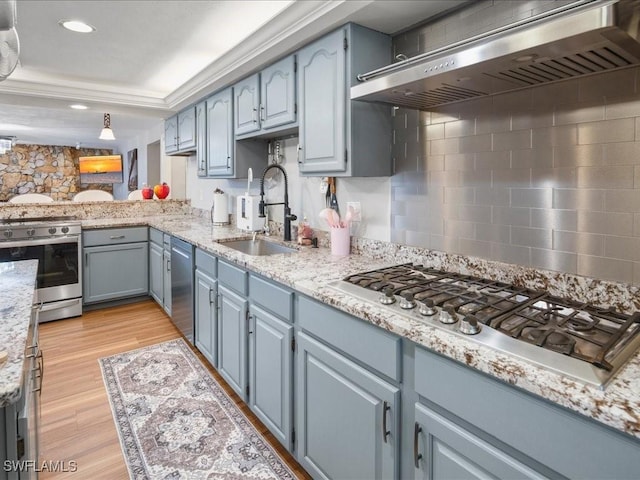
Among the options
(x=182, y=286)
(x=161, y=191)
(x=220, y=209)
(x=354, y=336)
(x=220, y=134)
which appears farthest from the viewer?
(x=161, y=191)

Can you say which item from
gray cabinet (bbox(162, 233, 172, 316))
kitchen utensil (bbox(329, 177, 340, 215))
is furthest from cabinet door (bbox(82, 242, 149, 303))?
kitchen utensil (bbox(329, 177, 340, 215))

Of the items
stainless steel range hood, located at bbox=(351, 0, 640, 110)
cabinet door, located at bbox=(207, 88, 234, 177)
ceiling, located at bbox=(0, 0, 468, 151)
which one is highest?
ceiling, located at bbox=(0, 0, 468, 151)

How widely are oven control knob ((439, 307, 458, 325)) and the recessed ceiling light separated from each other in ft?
9.15

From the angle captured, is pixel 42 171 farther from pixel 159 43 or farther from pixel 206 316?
pixel 206 316

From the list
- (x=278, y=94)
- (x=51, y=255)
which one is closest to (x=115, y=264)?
(x=51, y=255)

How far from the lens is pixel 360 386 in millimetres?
1355

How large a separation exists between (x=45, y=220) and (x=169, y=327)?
1.66 meters

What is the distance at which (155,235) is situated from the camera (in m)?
4.01

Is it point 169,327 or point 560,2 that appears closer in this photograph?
point 560,2

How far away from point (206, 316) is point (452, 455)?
6.52ft

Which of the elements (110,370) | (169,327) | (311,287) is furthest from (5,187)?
(311,287)

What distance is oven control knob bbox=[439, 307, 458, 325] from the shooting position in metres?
1.12

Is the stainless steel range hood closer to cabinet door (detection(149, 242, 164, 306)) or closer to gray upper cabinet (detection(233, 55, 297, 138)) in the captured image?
gray upper cabinet (detection(233, 55, 297, 138))

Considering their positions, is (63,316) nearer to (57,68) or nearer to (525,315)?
(57,68)
